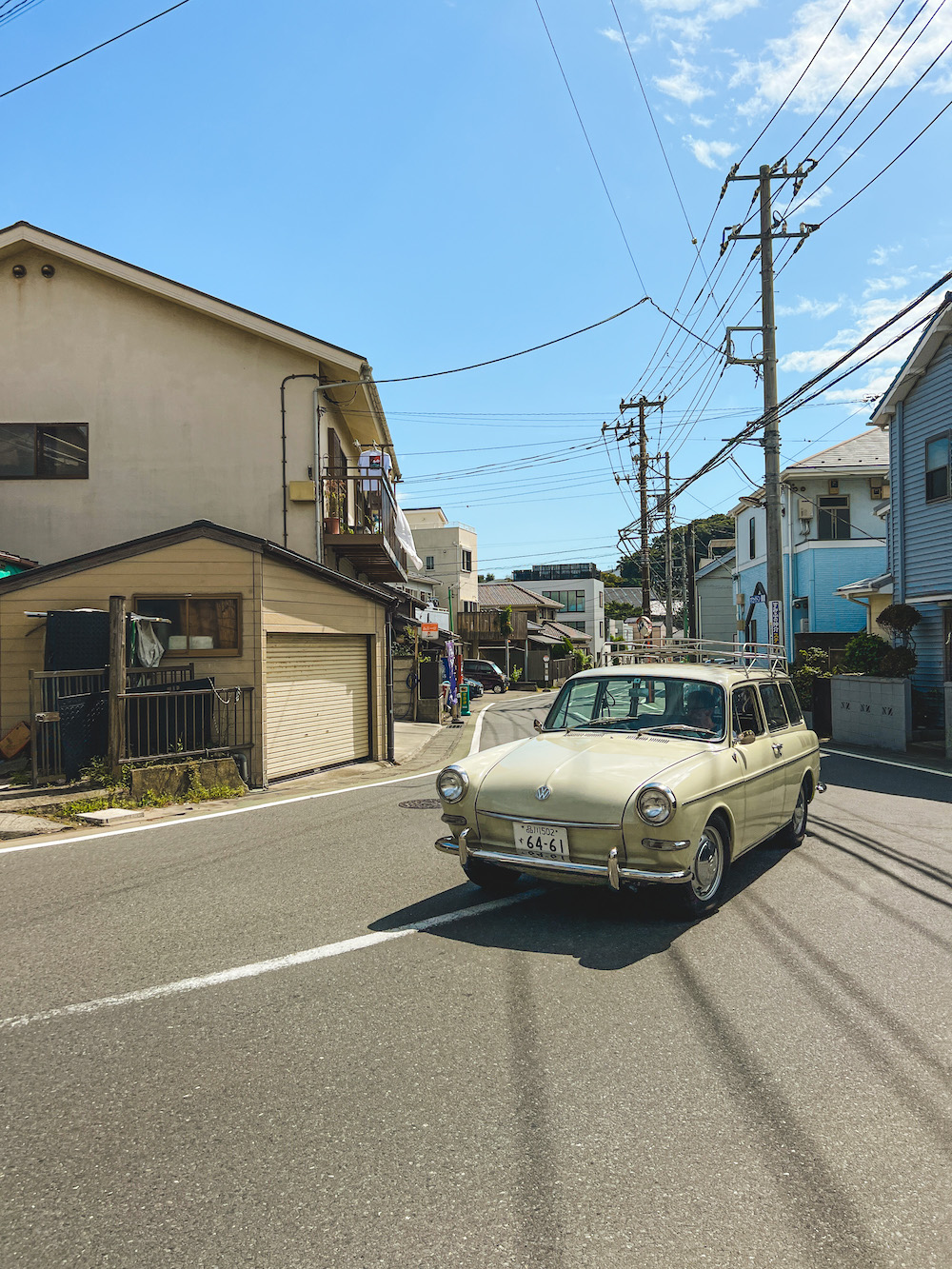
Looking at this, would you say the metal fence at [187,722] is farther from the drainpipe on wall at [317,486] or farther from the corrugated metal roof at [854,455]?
the corrugated metal roof at [854,455]

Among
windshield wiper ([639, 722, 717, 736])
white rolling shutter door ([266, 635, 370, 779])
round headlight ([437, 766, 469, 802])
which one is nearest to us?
round headlight ([437, 766, 469, 802])

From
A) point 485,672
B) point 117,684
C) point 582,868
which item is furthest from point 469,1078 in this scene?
point 485,672

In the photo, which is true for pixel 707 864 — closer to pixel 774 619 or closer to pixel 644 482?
pixel 774 619

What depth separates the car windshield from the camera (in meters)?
6.08

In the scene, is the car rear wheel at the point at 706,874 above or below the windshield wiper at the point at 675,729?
below

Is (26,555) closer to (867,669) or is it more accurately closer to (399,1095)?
(399,1095)

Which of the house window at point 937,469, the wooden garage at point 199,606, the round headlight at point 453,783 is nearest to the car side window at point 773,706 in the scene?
the round headlight at point 453,783

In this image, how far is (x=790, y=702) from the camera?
25.0 feet

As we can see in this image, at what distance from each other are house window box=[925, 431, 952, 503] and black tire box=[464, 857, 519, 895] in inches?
577

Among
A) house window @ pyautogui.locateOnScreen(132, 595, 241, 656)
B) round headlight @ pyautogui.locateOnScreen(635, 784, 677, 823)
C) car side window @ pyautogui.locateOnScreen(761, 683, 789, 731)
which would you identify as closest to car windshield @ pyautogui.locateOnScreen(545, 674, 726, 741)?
car side window @ pyautogui.locateOnScreen(761, 683, 789, 731)

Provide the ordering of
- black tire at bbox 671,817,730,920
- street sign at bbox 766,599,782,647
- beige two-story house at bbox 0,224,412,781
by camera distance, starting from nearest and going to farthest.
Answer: black tire at bbox 671,817,730,920, beige two-story house at bbox 0,224,412,781, street sign at bbox 766,599,782,647

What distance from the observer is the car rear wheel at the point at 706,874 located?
5.17 m

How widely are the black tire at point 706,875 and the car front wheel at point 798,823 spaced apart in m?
1.90

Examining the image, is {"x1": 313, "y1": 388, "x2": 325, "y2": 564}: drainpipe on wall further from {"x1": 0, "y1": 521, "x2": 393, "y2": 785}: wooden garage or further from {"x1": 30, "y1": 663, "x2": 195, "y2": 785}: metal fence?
{"x1": 30, "y1": 663, "x2": 195, "y2": 785}: metal fence
